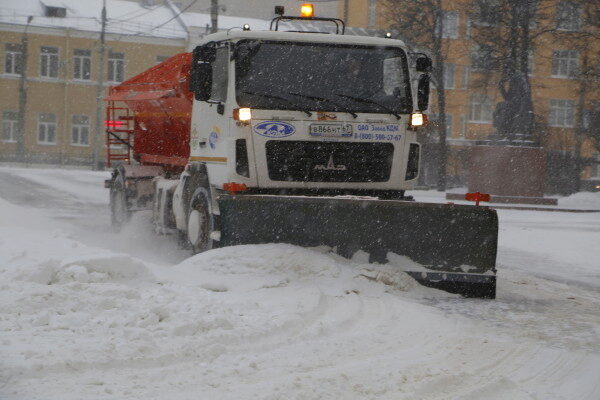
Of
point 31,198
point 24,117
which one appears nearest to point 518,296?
point 31,198

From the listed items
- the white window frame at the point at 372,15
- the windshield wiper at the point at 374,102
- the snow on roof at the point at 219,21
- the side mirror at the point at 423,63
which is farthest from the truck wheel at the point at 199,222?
the white window frame at the point at 372,15

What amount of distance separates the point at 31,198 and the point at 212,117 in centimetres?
1320

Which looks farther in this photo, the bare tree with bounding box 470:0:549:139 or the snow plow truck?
the bare tree with bounding box 470:0:549:139

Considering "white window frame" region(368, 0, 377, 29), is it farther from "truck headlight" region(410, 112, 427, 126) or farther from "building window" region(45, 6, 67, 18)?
"truck headlight" region(410, 112, 427, 126)

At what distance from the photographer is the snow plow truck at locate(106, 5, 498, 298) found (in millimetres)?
9062

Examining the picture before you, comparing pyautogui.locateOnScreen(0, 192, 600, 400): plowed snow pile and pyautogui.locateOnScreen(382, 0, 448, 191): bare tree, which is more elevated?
pyautogui.locateOnScreen(382, 0, 448, 191): bare tree

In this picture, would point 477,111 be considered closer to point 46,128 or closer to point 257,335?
point 46,128

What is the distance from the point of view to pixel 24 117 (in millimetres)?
53469

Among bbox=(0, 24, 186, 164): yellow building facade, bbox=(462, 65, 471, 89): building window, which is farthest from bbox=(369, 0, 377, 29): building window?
bbox=(0, 24, 186, 164): yellow building facade

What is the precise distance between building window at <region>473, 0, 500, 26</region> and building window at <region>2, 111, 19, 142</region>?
101 feet

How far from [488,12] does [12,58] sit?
31932 millimetres

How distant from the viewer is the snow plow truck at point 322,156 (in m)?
9.06

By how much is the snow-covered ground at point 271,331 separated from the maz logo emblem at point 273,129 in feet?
4.38

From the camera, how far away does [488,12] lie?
32.9 m
